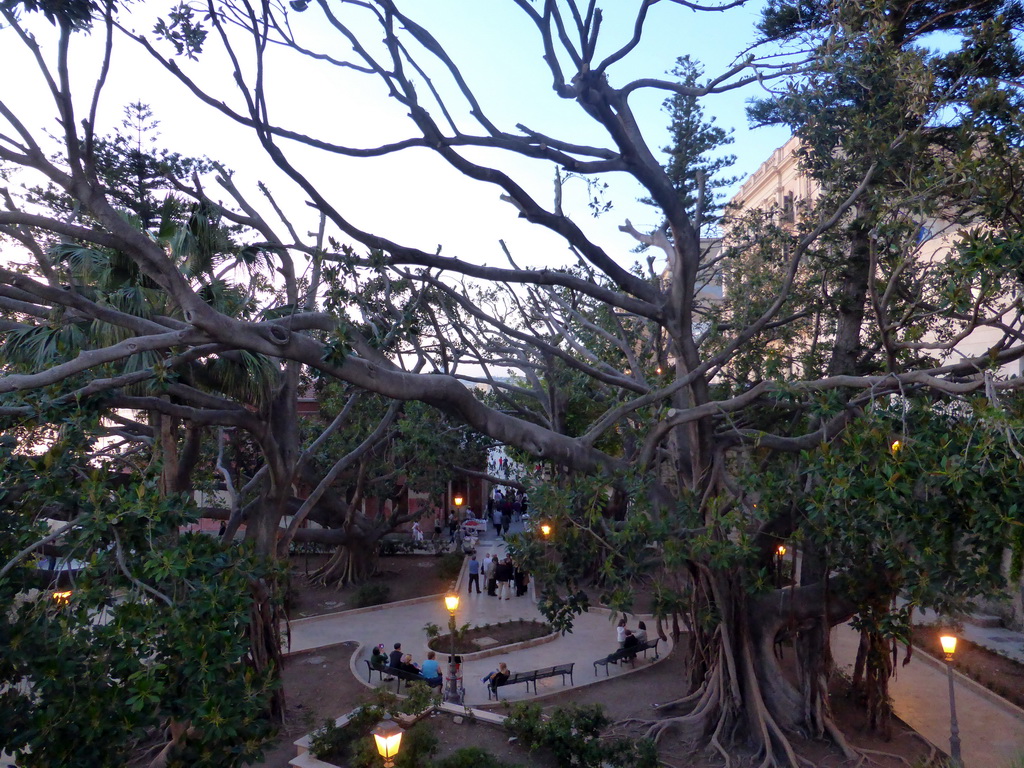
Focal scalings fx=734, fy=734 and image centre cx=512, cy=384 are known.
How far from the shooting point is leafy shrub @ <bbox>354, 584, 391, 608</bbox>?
18.3m

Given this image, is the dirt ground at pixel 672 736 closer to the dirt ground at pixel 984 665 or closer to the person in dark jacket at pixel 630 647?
the person in dark jacket at pixel 630 647

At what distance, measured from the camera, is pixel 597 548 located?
8.41m

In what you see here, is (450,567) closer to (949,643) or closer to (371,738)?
(371,738)

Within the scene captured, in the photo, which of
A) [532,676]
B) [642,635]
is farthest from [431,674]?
[642,635]

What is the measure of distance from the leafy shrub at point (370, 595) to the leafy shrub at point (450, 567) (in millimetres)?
2649

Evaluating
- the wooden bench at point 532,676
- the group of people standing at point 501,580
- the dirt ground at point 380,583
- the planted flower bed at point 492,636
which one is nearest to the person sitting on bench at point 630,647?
the wooden bench at point 532,676

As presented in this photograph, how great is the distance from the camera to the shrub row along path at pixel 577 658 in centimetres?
1084

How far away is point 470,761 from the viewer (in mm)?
8086

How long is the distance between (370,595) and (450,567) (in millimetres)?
3501

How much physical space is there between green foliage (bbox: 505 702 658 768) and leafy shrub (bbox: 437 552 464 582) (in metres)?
11.9

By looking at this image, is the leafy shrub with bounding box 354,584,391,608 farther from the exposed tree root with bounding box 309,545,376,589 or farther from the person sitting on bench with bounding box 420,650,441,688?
the person sitting on bench with bounding box 420,650,441,688

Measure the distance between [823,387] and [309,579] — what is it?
17.1m

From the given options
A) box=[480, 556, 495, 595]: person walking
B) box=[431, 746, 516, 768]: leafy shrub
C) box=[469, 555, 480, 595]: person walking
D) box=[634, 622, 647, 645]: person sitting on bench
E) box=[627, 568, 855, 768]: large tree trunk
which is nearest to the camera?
box=[431, 746, 516, 768]: leafy shrub

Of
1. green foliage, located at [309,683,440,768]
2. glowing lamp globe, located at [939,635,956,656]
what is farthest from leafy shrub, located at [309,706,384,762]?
glowing lamp globe, located at [939,635,956,656]
